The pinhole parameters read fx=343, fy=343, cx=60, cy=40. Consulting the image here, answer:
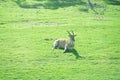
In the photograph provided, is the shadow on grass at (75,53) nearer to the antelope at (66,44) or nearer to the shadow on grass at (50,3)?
the antelope at (66,44)

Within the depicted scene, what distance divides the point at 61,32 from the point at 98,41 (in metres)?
4.57

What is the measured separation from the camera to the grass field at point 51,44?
20.3 metres

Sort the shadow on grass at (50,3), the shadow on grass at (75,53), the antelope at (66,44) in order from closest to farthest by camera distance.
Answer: the shadow on grass at (75,53) → the antelope at (66,44) → the shadow on grass at (50,3)

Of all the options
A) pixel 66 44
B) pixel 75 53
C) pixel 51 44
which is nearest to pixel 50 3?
pixel 51 44

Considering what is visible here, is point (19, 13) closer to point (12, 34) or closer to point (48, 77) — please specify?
point (12, 34)

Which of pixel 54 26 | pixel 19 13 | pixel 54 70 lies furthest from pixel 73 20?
pixel 54 70

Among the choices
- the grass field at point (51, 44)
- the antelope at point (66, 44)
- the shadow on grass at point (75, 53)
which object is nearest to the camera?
the grass field at point (51, 44)

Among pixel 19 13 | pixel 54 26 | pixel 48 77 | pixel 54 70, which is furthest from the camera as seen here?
pixel 19 13

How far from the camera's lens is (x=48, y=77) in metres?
19.4

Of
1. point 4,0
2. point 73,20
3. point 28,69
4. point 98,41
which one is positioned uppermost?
point 28,69

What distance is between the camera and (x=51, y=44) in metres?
27.2

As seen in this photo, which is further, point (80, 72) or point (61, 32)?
point (61, 32)

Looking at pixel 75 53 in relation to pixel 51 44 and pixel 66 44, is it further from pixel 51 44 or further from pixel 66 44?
pixel 51 44

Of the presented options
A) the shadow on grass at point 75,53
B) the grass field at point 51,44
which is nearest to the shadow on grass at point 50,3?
the grass field at point 51,44
